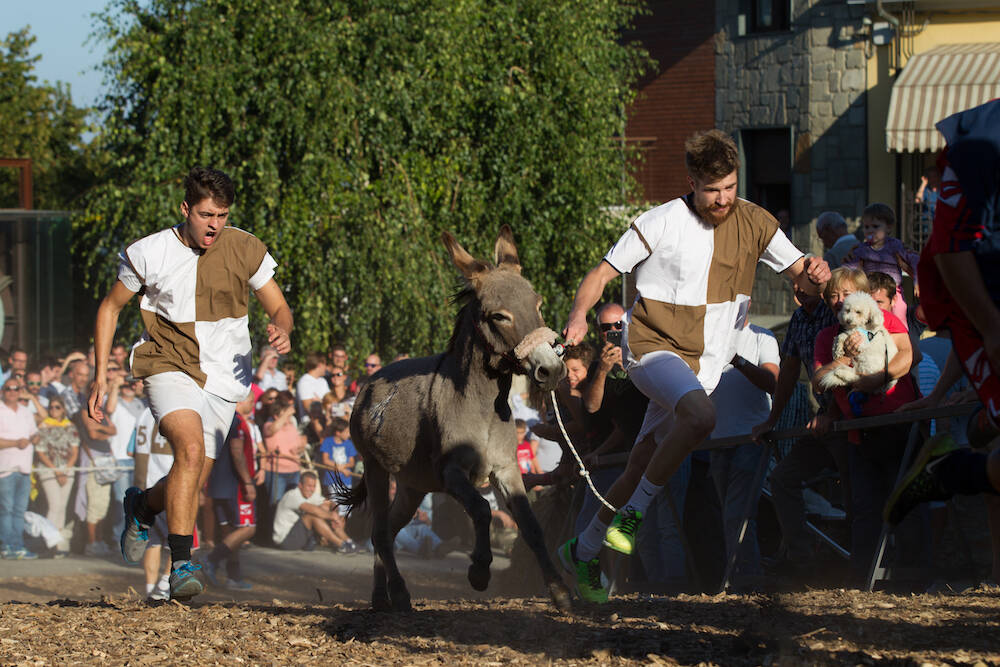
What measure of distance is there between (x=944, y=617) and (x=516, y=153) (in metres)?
14.2

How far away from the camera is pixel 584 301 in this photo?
19.7ft

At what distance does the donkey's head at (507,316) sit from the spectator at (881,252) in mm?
3420

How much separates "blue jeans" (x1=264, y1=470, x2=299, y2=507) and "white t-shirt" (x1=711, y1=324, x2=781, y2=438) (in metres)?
5.93

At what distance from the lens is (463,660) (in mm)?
5023

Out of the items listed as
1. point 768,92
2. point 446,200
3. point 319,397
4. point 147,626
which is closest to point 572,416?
point 147,626

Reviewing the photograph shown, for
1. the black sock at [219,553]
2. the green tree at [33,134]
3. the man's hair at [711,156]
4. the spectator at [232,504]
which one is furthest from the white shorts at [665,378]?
the green tree at [33,134]

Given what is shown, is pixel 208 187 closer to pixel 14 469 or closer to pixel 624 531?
pixel 624 531

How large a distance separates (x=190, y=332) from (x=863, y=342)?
3983 millimetres

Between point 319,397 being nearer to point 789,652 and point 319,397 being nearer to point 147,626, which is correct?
point 147,626

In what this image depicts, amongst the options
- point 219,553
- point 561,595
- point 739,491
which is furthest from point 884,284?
point 219,553

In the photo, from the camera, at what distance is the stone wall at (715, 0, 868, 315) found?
2214 cm

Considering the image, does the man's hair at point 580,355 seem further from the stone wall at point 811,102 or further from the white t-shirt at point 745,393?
the stone wall at point 811,102

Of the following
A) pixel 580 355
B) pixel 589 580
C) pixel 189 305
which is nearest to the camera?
pixel 589 580

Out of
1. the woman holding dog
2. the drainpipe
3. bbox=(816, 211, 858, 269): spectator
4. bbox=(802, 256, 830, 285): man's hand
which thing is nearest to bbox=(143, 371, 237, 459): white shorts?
bbox=(802, 256, 830, 285): man's hand
